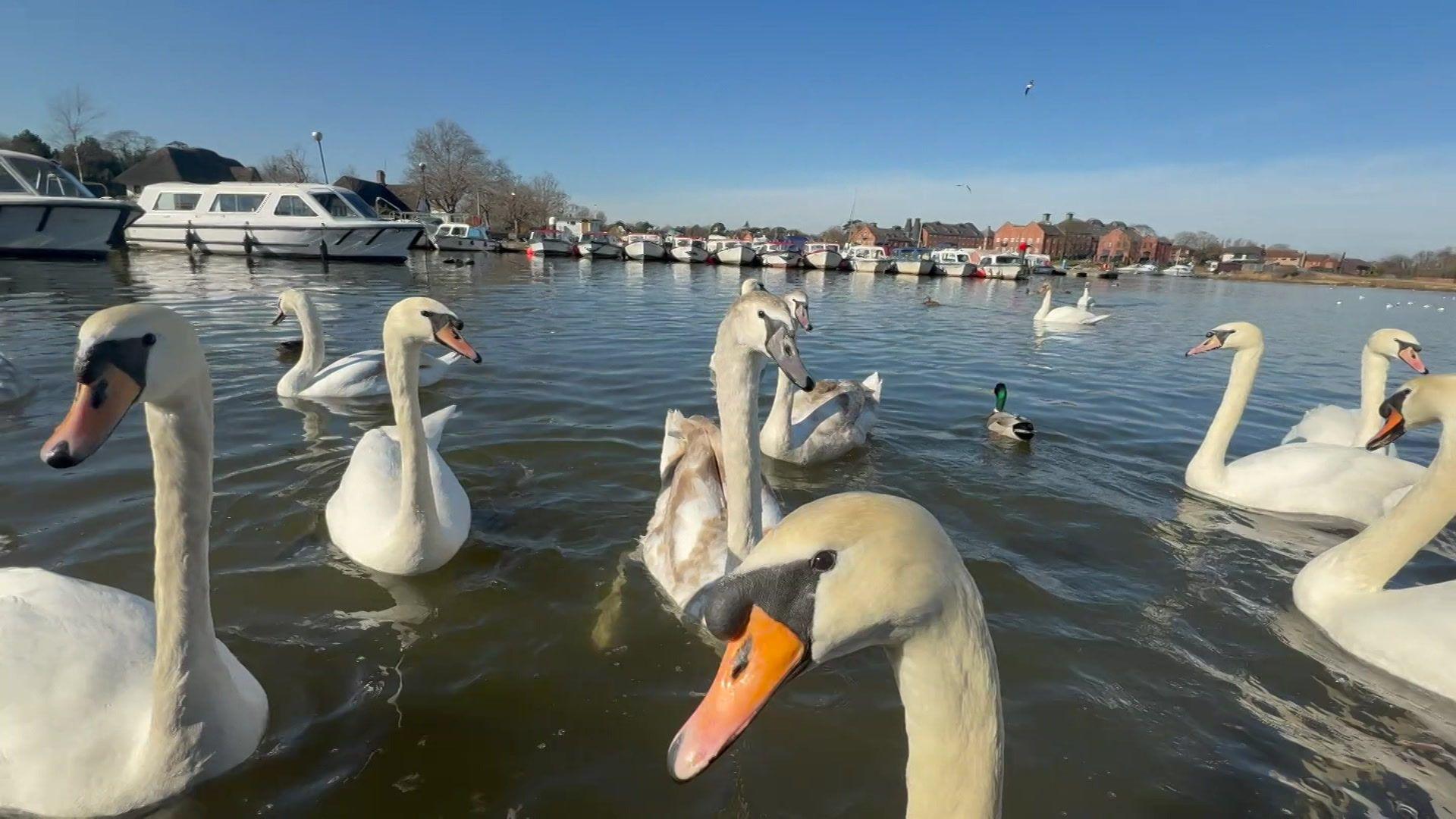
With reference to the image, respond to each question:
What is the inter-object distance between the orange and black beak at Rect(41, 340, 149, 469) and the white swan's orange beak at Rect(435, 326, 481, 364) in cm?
231

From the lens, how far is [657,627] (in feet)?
12.9

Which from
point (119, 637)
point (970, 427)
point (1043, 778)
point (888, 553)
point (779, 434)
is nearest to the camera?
point (888, 553)

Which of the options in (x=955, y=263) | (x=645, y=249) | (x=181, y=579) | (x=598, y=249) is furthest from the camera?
(x=955, y=263)

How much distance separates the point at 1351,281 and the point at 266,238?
396 ft

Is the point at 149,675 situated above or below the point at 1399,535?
below

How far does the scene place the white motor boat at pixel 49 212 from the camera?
2436 centimetres

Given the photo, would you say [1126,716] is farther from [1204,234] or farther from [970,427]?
[1204,234]

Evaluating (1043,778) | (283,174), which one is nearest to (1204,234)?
(283,174)

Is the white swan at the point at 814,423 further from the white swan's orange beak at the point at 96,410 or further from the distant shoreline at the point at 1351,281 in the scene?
the distant shoreline at the point at 1351,281

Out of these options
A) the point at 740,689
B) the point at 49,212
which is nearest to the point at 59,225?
the point at 49,212

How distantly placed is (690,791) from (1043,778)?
63.0 inches

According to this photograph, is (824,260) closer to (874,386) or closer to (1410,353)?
(874,386)

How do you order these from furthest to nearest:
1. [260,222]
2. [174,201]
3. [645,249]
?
[645,249]
[174,201]
[260,222]

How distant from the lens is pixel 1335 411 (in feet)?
24.6
